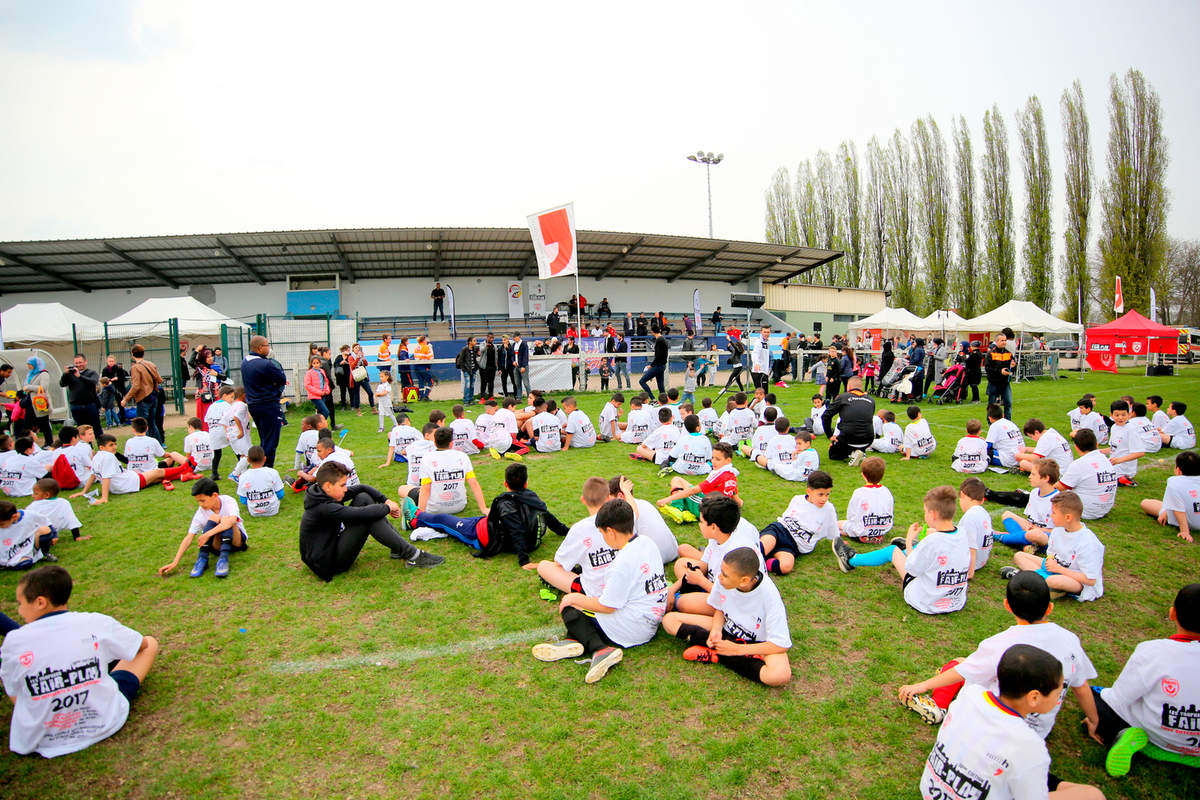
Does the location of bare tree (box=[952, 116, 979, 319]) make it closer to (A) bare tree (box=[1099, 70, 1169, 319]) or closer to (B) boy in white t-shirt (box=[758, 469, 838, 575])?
(A) bare tree (box=[1099, 70, 1169, 319])

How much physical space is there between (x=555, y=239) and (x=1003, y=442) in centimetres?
1288

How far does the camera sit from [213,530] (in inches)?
230

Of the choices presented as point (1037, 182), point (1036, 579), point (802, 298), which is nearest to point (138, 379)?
point (1036, 579)

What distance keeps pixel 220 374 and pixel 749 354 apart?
16.3 m

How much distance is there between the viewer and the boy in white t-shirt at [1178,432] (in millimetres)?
9953

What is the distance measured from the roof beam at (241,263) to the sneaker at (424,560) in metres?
25.0

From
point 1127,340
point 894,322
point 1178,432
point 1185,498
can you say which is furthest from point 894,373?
point 1127,340

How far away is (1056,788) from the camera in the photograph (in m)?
2.69

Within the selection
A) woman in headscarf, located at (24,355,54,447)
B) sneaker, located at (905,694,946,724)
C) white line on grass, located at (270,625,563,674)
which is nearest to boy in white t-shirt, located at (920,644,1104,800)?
sneaker, located at (905,694,946,724)

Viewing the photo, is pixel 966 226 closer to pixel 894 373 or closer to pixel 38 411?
pixel 894 373

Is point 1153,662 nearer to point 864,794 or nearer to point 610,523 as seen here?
point 864,794

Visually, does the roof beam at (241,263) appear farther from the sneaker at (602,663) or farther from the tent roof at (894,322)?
the tent roof at (894,322)

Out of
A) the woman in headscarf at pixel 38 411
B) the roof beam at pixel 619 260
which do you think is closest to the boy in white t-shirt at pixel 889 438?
the woman in headscarf at pixel 38 411

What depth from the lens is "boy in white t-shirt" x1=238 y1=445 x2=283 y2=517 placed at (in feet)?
24.0
